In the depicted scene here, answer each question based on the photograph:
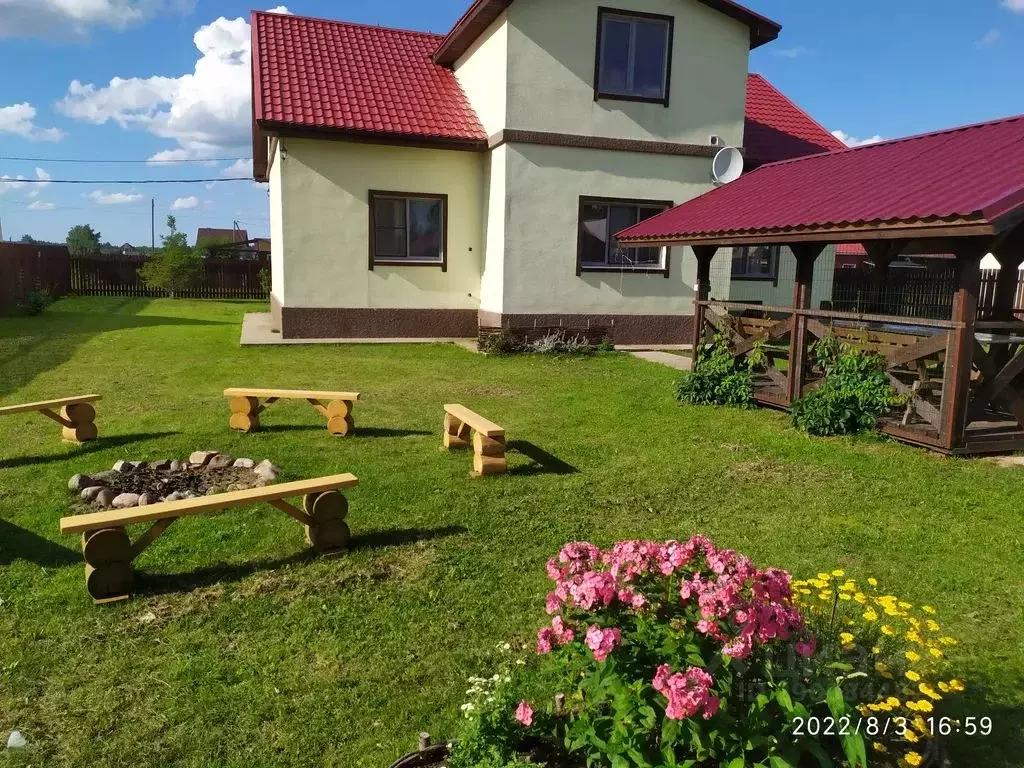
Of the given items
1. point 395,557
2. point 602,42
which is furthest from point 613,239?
point 395,557

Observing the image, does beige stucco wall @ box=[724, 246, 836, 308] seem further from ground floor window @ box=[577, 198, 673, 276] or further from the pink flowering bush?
the pink flowering bush

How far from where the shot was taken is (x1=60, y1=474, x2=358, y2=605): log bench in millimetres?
4180

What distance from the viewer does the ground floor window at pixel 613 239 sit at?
Answer: 1538 centimetres

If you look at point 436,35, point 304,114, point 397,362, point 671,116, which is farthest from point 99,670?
point 436,35

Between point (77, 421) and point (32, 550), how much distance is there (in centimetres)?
291

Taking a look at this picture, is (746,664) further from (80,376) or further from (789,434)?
(80,376)

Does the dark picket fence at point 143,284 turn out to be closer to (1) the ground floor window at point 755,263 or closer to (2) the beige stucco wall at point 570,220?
(2) the beige stucco wall at point 570,220

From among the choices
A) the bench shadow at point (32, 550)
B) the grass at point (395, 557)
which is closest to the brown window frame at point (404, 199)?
the grass at point (395, 557)

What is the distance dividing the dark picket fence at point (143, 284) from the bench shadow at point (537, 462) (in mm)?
24860

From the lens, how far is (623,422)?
8688 mm

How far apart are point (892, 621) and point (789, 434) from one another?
4.40 m

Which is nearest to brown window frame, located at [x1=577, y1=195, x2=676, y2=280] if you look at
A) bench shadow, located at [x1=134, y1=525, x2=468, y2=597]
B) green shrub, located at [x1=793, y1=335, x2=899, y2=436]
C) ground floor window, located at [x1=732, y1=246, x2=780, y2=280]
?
ground floor window, located at [x1=732, y1=246, x2=780, y2=280]

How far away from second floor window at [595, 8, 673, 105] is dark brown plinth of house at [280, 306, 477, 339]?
5.43m

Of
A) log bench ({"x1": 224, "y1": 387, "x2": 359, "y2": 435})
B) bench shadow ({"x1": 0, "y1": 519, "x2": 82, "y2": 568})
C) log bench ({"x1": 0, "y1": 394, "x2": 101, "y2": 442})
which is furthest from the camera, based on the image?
log bench ({"x1": 224, "y1": 387, "x2": 359, "y2": 435})
